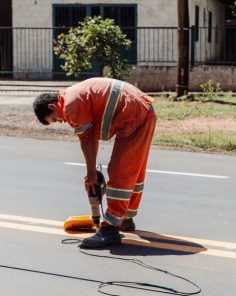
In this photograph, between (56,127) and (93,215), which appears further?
(56,127)

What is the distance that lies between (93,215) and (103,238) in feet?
1.39

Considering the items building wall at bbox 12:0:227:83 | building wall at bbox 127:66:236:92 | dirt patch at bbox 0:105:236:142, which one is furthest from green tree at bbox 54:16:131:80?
building wall at bbox 12:0:227:83

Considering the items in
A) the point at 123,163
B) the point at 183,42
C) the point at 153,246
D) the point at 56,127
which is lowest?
the point at 153,246

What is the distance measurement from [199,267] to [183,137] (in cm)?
812

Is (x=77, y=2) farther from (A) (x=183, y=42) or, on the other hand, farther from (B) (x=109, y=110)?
(B) (x=109, y=110)

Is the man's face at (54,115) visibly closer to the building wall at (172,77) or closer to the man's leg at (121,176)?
the man's leg at (121,176)

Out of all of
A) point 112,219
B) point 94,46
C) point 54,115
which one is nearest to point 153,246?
point 112,219

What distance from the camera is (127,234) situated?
24.4 ft

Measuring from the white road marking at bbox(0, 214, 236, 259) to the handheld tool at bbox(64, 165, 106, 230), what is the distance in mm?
77

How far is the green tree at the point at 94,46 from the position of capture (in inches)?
773

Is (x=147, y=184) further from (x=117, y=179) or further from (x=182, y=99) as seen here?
(x=182, y=99)

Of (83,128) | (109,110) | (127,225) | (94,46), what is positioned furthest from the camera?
(94,46)

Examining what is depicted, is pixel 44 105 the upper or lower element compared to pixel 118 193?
upper

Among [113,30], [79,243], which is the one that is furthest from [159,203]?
[113,30]
